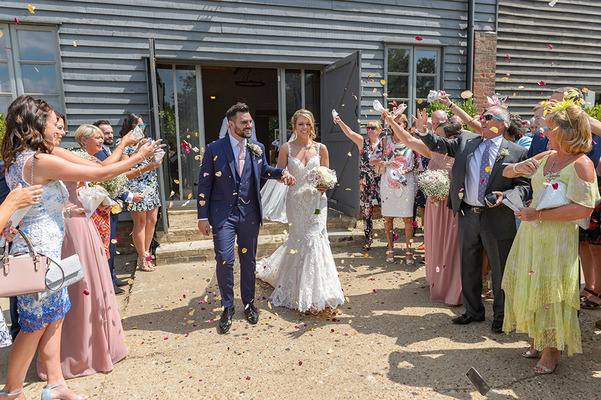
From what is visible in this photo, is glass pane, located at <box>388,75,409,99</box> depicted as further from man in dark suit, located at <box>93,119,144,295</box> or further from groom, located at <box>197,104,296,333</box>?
man in dark suit, located at <box>93,119,144,295</box>

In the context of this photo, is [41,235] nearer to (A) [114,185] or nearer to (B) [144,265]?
(A) [114,185]

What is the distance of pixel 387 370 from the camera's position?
324 centimetres

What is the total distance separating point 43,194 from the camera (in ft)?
8.75

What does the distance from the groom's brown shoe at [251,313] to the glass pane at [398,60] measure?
6272 millimetres

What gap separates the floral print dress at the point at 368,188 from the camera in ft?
21.9

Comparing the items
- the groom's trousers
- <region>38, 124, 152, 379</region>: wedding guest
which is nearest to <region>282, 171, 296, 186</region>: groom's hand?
the groom's trousers

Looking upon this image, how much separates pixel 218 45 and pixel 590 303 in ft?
22.5

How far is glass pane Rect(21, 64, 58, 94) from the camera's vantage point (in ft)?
21.8

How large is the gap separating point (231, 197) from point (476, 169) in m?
2.42

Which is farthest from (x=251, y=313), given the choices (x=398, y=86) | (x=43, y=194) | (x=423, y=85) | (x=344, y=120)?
(x=423, y=85)

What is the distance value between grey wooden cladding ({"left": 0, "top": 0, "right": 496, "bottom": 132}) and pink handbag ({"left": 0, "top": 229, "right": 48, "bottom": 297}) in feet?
16.7

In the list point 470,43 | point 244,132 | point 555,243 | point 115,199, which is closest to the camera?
point 555,243

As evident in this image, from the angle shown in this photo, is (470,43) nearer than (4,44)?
No

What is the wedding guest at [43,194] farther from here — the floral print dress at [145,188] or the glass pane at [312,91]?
the glass pane at [312,91]
